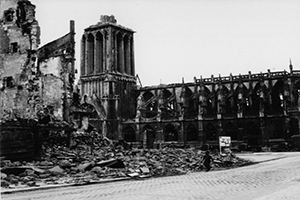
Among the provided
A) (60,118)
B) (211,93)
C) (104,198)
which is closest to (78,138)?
(60,118)

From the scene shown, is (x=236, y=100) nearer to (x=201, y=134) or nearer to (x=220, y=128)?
(x=220, y=128)

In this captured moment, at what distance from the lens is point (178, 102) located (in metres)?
60.5

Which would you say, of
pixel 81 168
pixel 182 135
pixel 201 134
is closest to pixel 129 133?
pixel 182 135

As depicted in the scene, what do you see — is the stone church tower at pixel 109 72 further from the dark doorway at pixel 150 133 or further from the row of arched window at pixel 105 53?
the dark doorway at pixel 150 133

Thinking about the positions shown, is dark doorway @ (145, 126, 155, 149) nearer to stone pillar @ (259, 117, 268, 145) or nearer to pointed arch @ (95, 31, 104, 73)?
pointed arch @ (95, 31, 104, 73)

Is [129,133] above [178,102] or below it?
below

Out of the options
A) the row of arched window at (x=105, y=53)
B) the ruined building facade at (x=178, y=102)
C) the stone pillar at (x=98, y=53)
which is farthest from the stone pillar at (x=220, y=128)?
the stone pillar at (x=98, y=53)

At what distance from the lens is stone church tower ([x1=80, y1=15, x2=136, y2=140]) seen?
2370 inches

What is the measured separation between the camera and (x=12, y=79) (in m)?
26.9

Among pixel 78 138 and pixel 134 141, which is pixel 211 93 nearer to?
pixel 134 141

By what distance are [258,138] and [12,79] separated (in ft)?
116

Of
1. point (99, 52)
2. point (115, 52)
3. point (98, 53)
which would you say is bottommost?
point (115, 52)

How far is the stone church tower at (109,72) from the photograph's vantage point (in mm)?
60188

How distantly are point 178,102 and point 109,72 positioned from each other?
1194cm
